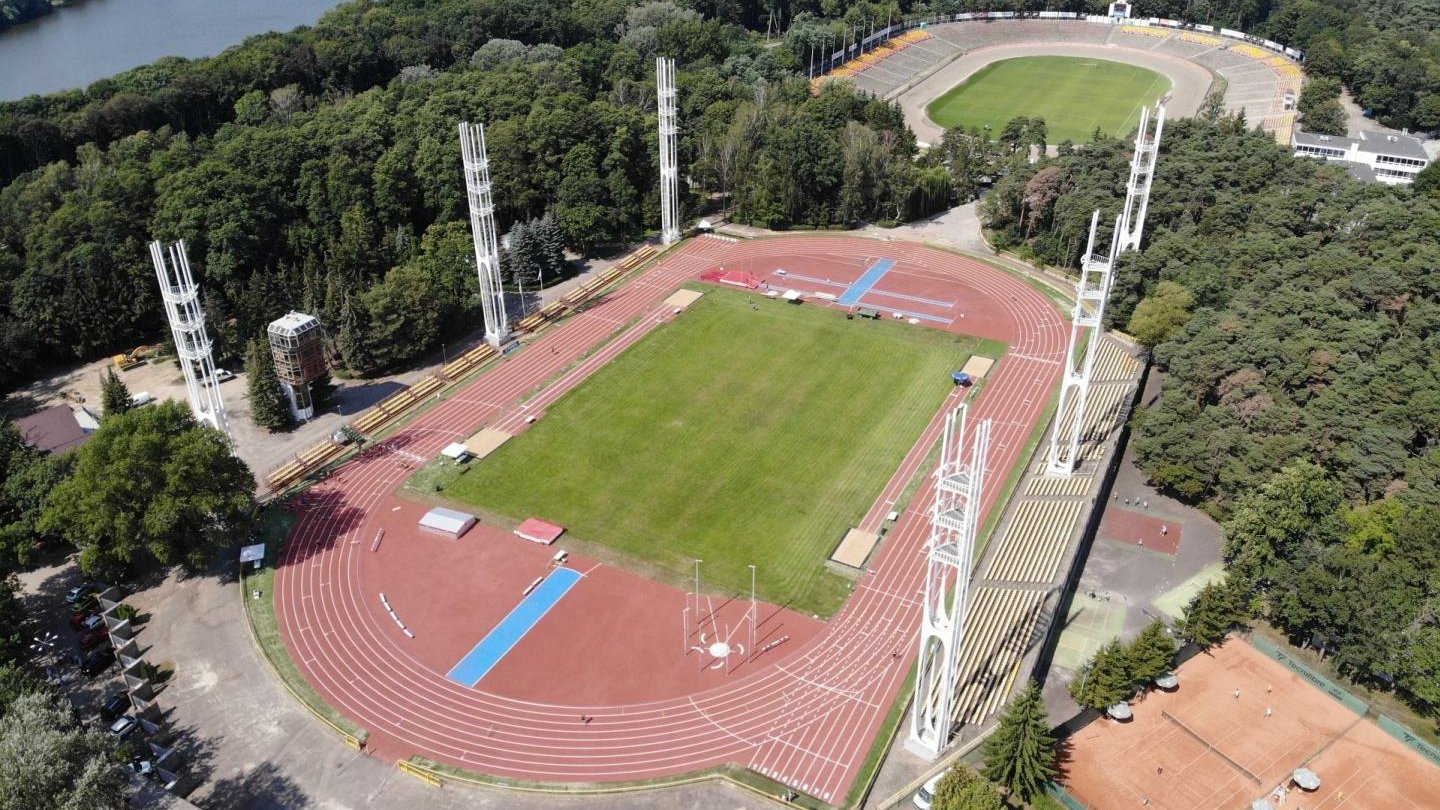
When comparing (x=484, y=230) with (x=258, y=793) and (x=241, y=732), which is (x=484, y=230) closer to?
(x=241, y=732)

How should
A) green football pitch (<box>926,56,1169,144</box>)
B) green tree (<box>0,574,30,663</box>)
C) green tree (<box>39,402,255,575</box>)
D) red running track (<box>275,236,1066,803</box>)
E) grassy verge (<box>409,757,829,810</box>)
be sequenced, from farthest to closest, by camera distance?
green football pitch (<box>926,56,1169,144</box>) → green tree (<box>39,402,255,575</box>) → green tree (<box>0,574,30,663</box>) → red running track (<box>275,236,1066,803</box>) → grassy verge (<box>409,757,829,810</box>)

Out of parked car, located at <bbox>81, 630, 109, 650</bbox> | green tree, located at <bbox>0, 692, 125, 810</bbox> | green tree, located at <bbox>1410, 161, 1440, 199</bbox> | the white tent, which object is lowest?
parked car, located at <bbox>81, 630, 109, 650</bbox>

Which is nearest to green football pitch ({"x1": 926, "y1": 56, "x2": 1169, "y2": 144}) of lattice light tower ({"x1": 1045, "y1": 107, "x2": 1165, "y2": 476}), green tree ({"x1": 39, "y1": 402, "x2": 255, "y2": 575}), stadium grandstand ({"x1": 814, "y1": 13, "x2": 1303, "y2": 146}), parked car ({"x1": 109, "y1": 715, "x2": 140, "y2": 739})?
stadium grandstand ({"x1": 814, "y1": 13, "x2": 1303, "y2": 146})

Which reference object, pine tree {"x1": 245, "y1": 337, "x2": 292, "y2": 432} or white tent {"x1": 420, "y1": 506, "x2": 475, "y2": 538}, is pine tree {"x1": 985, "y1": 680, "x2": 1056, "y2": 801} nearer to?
white tent {"x1": 420, "y1": 506, "x2": 475, "y2": 538}

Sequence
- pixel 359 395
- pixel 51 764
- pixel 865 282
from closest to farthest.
Answer: pixel 51 764 → pixel 359 395 → pixel 865 282

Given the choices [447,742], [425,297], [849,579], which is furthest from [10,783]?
[425,297]

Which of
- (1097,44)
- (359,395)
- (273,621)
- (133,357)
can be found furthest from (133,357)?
(1097,44)
